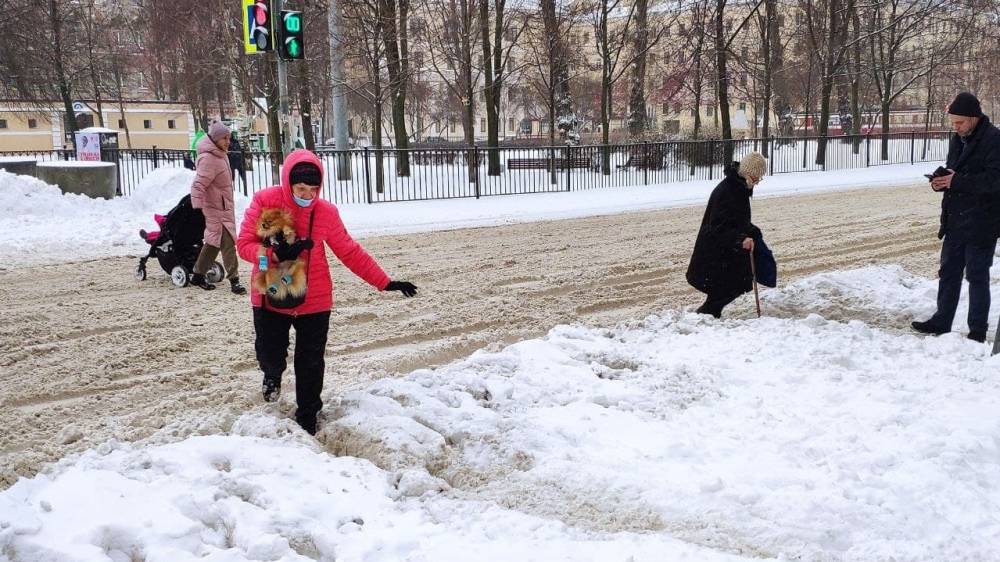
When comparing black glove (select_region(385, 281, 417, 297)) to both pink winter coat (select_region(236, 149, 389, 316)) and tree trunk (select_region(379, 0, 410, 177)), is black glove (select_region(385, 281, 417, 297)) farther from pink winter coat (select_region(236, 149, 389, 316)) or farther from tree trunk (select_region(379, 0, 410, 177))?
tree trunk (select_region(379, 0, 410, 177))

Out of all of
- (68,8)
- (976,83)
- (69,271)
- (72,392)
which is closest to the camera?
(72,392)

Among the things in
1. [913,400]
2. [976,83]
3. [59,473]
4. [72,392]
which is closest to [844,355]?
[913,400]

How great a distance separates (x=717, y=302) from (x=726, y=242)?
566 mm

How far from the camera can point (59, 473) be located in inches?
164

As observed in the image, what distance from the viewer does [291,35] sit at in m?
13.6

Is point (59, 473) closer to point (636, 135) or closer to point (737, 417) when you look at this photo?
point (737, 417)

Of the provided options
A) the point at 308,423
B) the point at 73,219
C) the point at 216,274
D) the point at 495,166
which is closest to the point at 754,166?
the point at 308,423

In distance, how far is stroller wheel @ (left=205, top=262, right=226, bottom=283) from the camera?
376 inches

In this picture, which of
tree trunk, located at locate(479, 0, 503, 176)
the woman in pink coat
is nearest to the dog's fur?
the woman in pink coat

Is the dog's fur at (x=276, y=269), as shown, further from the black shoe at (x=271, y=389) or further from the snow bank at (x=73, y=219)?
the snow bank at (x=73, y=219)

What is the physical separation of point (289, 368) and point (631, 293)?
407cm

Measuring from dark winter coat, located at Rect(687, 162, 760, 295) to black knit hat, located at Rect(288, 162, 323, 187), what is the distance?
153 inches

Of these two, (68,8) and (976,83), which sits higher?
(68,8)

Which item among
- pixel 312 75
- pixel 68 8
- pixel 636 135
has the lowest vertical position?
pixel 636 135
